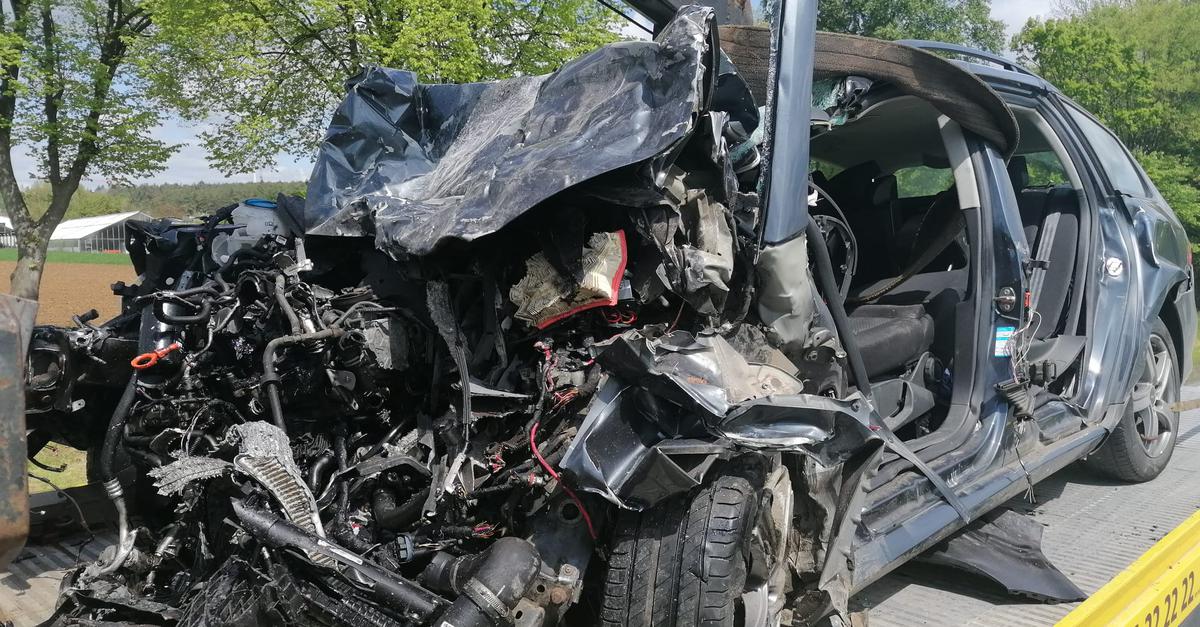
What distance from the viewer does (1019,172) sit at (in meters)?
4.72

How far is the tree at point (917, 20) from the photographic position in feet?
80.3

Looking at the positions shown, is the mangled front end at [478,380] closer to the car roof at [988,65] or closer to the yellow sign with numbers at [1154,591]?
the yellow sign with numbers at [1154,591]

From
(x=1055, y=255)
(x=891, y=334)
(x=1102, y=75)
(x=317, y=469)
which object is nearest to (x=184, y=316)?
(x=317, y=469)

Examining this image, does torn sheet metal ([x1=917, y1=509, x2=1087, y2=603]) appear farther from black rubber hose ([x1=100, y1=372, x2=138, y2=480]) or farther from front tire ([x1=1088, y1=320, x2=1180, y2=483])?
black rubber hose ([x1=100, y1=372, x2=138, y2=480])

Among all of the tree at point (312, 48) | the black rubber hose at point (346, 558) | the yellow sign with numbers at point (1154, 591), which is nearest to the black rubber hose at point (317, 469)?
the black rubber hose at point (346, 558)

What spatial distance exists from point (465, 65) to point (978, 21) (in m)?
23.9

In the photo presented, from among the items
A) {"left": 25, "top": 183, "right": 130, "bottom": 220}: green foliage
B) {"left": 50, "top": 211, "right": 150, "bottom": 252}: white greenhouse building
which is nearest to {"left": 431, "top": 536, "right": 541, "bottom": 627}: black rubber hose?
{"left": 50, "top": 211, "right": 150, "bottom": 252}: white greenhouse building

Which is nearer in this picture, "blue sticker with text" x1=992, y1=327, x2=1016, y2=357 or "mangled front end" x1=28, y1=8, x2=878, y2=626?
"mangled front end" x1=28, y1=8, x2=878, y2=626

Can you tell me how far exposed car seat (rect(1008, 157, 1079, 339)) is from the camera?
4.33 meters

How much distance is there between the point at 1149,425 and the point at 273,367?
461 cm

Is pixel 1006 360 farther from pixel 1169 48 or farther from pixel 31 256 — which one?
pixel 1169 48

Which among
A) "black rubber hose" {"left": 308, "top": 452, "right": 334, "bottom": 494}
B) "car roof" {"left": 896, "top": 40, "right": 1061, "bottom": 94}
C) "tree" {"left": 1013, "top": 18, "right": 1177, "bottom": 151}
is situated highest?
"tree" {"left": 1013, "top": 18, "right": 1177, "bottom": 151}

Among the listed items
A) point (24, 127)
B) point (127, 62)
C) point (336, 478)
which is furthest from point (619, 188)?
point (24, 127)

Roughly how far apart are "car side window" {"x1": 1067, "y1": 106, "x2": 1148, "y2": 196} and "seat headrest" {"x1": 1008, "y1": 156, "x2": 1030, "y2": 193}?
33 centimetres
